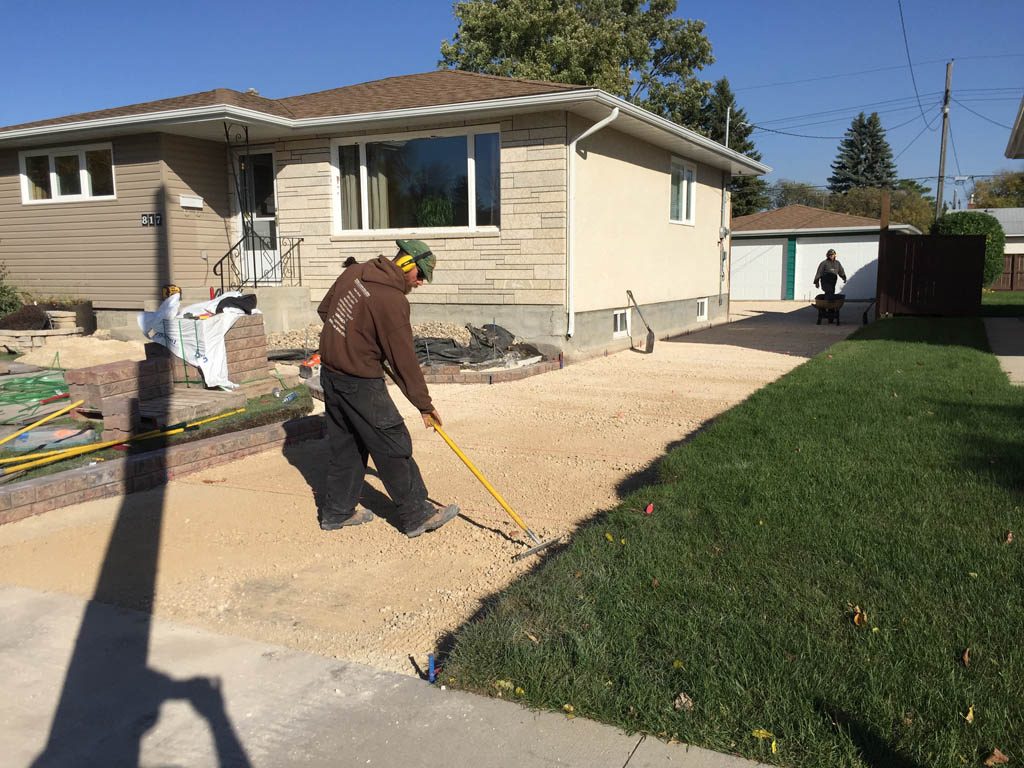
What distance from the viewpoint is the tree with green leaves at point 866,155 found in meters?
73.2

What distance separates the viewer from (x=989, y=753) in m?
2.66

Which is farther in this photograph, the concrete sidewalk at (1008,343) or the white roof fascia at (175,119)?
the white roof fascia at (175,119)

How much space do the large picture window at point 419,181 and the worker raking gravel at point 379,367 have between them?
8285mm

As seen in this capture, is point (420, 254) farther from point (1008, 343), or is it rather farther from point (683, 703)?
point (1008, 343)

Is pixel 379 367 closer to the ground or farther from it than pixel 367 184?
closer to the ground

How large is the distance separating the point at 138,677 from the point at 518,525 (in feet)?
8.01

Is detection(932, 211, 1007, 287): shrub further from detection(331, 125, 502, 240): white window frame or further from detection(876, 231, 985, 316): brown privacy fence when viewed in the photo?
detection(331, 125, 502, 240): white window frame

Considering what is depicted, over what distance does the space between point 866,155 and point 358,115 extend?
70826 mm

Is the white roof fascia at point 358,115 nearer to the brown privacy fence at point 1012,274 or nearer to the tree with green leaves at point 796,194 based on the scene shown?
the brown privacy fence at point 1012,274

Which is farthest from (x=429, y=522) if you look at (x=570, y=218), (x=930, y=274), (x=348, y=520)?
(x=930, y=274)

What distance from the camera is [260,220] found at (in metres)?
15.2

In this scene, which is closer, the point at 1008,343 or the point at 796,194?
the point at 1008,343

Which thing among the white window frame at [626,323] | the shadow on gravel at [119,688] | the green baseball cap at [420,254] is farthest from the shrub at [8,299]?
the green baseball cap at [420,254]

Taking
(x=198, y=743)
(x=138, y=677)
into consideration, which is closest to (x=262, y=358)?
(x=138, y=677)
